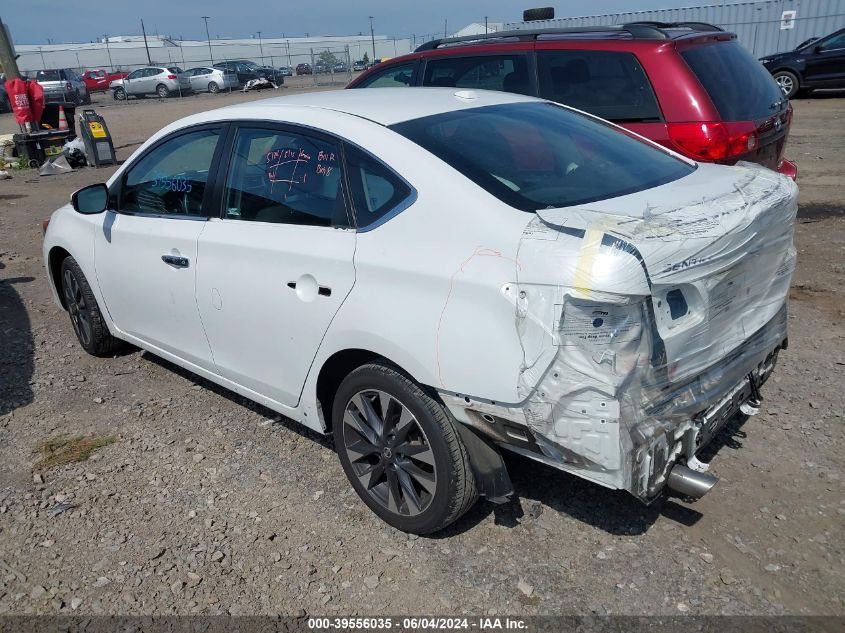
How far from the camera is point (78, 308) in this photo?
5.19 m

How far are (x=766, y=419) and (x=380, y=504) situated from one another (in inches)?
82.7

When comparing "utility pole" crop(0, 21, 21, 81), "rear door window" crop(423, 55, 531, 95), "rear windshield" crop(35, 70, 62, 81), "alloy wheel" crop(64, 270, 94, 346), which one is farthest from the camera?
"rear windshield" crop(35, 70, 62, 81)

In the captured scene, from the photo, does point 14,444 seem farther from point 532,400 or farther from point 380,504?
point 532,400

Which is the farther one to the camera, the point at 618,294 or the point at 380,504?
the point at 380,504

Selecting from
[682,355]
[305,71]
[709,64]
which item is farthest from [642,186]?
[305,71]

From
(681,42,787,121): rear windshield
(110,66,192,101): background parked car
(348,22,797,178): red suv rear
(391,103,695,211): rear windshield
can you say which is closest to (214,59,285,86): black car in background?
(110,66,192,101): background parked car

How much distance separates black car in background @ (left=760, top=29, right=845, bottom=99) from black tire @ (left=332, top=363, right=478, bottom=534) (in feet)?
59.3

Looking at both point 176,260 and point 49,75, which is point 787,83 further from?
point 49,75

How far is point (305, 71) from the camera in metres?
58.2

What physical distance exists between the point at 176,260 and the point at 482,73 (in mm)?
3831

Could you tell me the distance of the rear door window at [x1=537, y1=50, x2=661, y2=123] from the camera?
5.51 metres

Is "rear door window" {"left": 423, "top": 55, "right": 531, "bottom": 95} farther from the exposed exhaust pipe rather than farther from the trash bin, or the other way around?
the trash bin

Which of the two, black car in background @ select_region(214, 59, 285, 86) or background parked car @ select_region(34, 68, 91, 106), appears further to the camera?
black car in background @ select_region(214, 59, 285, 86)

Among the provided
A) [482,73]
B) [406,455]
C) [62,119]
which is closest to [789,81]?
[482,73]
